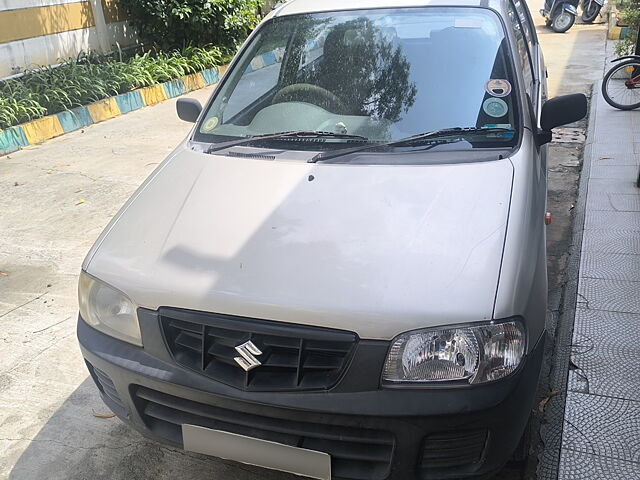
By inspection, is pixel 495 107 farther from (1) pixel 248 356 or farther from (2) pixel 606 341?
(1) pixel 248 356

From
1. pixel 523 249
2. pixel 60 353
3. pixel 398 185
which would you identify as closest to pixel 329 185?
pixel 398 185

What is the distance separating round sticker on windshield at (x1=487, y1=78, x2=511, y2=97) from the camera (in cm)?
262

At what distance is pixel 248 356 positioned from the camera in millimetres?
1812

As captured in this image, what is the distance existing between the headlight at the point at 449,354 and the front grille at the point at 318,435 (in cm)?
19

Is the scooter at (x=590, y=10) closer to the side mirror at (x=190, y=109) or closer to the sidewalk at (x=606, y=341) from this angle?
the sidewalk at (x=606, y=341)

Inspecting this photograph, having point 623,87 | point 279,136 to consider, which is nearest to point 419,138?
point 279,136

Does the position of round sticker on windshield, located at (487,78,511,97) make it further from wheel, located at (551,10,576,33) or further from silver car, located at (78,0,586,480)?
wheel, located at (551,10,576,33)

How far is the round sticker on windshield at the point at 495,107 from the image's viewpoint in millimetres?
2547

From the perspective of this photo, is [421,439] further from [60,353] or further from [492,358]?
[60,353]

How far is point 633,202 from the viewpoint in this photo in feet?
14.1

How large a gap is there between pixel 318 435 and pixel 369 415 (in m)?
0.18

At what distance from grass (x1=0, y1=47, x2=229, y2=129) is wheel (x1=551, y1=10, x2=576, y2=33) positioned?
7.41 meters

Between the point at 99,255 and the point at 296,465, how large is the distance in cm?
105

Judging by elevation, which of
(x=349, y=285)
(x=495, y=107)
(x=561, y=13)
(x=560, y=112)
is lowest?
(x=561, y=13)
